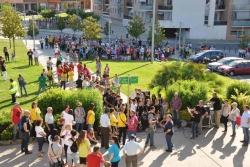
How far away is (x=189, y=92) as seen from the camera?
1490 centimetres

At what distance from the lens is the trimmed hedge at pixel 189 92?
589 inches

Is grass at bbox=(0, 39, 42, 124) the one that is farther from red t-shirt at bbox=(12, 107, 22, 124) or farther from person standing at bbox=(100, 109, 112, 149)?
person standing at bbox=(100, 109, 112, 149)

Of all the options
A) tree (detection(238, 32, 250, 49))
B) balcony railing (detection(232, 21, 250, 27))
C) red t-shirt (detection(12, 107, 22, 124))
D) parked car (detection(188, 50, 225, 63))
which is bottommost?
red t-shirt (detection(12, 107, 22, 124))

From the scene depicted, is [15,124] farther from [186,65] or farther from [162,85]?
[186,65]

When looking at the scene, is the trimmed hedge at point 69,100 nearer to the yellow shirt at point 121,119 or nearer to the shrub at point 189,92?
the yellow shirt at point 121,119

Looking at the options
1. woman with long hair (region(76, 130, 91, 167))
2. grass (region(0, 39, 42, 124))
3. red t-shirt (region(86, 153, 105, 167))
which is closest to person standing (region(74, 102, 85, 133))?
grass (region(0, 39, 42, 124))

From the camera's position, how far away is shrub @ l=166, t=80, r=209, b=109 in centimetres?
1495

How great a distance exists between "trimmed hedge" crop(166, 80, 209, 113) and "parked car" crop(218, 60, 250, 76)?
44.6 feet

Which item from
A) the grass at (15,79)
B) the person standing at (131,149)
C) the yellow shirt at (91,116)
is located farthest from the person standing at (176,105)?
the grass at (15,79)

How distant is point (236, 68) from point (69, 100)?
18.7 metres

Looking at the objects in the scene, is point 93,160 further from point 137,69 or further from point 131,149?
point 137,69

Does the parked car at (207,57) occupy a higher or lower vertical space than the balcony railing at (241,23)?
lower

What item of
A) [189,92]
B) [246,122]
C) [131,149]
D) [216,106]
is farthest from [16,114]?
[246,122]

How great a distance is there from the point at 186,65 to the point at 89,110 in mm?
6942
